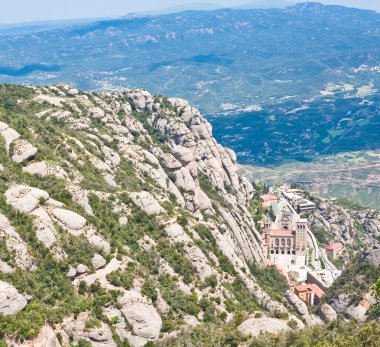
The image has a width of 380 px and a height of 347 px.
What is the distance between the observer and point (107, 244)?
50750mm

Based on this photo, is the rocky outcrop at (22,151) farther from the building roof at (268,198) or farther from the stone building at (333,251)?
the building roof at (268,198)

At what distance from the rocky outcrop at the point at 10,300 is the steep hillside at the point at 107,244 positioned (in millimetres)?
78

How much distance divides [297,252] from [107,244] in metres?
64.7

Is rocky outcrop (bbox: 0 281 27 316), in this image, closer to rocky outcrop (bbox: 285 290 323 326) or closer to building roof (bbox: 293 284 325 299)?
rocky outcrop (bbox: 285 290 323 326)

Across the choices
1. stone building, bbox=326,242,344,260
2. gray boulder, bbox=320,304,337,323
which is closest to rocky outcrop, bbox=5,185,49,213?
gray boulder, bbox=320,304,337,323

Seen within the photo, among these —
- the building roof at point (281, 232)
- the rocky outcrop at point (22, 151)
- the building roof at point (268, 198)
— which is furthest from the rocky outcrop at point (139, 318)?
the building roof at point (268, 198)

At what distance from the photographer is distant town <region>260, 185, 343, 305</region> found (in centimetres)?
9175

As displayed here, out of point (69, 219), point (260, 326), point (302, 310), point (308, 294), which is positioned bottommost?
point (308, 294)

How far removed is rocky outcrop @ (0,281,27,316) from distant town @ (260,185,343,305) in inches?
2160

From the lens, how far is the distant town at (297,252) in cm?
9175

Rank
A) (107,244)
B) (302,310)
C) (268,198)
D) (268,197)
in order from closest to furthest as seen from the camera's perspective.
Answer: (107,244) < (302,310) < (268,198) < (268,197)

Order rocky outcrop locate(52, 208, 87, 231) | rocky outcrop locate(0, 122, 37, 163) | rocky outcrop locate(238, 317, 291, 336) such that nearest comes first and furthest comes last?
1. rocky outcrop locate(238, 317, 291, 336)
2. rocky outcrop locate(52, 208, 87, 231)
3. rocky outcrop locate(0, 122, 37, 163)

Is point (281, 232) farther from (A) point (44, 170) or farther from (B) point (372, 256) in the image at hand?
(A) point (44, 170)

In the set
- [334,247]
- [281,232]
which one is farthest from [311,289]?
[334,247]
